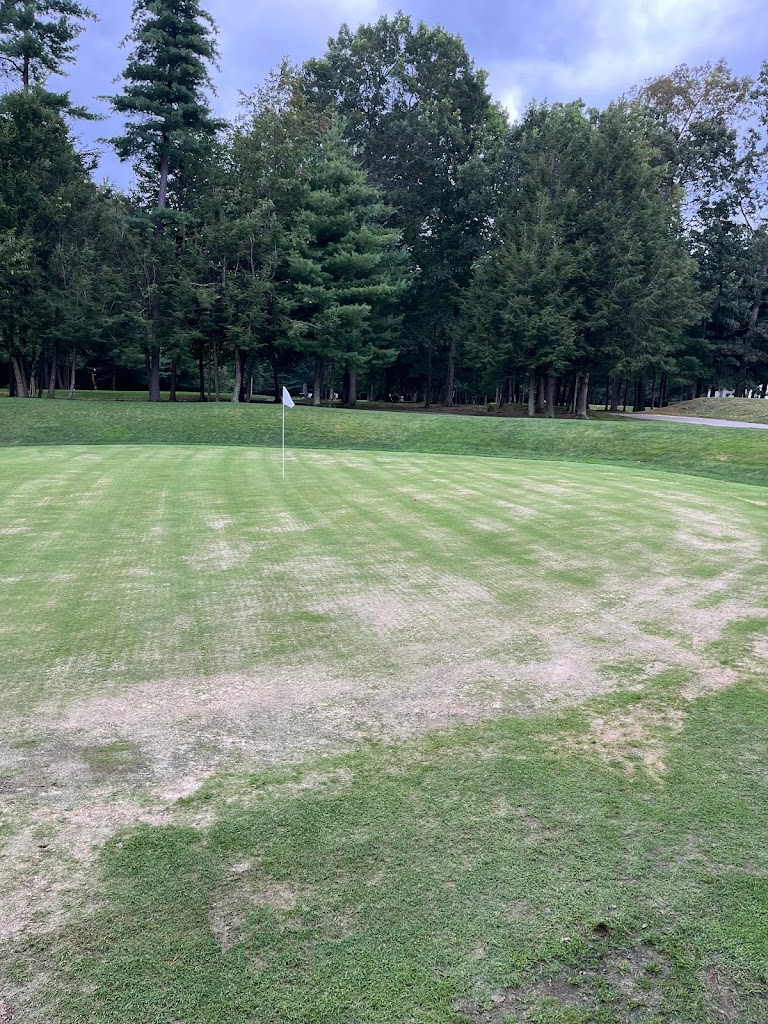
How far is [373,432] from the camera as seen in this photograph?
25.7 meters

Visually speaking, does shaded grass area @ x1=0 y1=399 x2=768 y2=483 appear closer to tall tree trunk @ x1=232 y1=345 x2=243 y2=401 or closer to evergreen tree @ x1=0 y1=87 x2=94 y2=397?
evergreen tree @ x1=0 y1=87 x2=94 y2=397

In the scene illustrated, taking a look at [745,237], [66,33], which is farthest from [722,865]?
[745,237]

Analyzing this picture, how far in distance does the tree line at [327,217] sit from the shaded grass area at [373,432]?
5658 mm

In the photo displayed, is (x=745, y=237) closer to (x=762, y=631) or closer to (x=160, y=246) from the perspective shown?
(x=160, y=246)

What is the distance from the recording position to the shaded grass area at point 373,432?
2072 centimetres

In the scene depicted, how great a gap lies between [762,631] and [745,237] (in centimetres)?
4956

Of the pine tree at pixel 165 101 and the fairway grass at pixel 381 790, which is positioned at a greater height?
the pine tree at pixel 165 101

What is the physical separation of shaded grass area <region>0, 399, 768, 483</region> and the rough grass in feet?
41.7

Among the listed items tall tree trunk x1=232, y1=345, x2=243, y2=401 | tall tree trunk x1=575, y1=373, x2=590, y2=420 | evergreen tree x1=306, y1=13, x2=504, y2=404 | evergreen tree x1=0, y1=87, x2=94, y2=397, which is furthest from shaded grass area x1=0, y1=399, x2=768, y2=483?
evergreen tree x1=306, y1=13, x2=504, y2=404

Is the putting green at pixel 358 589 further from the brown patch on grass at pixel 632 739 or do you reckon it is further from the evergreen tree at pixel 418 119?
the evergreen tree at pixel 418 119

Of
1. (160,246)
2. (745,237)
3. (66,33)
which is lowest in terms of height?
(160,246)

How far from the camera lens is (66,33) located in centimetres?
2984

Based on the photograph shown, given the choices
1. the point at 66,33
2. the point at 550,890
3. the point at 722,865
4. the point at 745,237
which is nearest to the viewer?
the point at 550,890

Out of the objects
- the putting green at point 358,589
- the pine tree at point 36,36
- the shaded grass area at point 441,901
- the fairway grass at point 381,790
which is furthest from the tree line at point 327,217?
the shaded grass area at point 441,901
